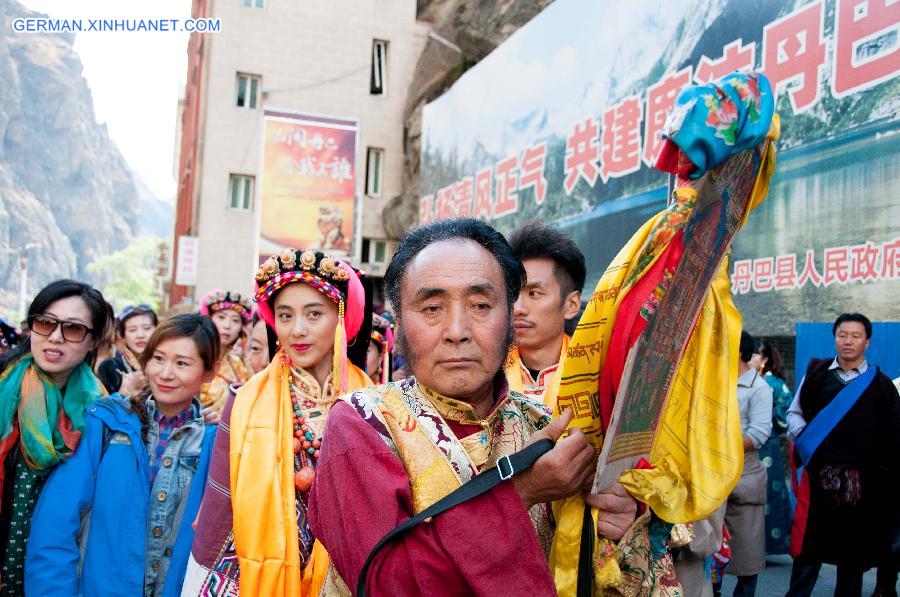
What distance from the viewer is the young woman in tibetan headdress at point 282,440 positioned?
2.37 m

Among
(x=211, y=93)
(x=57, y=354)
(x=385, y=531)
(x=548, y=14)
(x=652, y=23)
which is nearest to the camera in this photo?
(x=385, y=531)

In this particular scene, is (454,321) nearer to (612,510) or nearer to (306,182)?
(612,510)

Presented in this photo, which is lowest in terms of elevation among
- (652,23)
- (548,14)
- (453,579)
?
(453,579)

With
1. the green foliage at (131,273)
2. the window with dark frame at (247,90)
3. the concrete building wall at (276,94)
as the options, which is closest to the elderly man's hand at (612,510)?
the concrete building wall at (276,94)

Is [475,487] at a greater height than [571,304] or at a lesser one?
lesser

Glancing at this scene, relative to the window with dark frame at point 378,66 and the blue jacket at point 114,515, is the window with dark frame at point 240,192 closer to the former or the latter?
the window with dark frame at point 378,66

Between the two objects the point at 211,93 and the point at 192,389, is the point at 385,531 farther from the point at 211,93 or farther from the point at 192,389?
the point at 211,93

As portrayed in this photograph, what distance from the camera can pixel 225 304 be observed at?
6059mm

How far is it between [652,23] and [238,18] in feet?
47.8

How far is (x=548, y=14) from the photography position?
1066 centimetres

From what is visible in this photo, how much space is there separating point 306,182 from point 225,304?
9.99 meters

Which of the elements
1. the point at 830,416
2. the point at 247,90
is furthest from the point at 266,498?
the point at 247,90

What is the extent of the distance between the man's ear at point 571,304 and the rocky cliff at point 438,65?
15653 millimetres

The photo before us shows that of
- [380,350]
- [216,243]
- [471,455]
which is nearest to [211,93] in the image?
[216,243]
